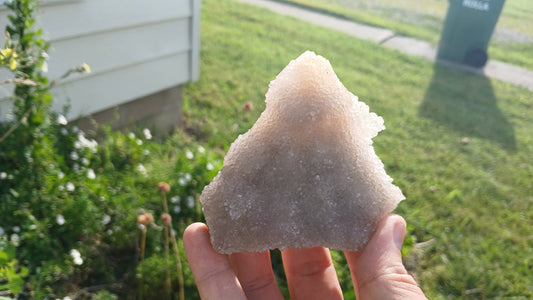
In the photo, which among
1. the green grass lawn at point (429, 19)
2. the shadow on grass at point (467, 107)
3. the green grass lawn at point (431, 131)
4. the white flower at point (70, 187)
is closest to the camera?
the white flower at point (70, 187)

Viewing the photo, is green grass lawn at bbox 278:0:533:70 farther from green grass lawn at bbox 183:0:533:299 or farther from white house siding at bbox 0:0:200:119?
white house siding at bbox 0:0:200:119

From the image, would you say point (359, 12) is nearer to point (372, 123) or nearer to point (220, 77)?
point (220, 77)

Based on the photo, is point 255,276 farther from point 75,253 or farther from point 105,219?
point 105,219

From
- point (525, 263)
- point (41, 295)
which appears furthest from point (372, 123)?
point (525, 263)

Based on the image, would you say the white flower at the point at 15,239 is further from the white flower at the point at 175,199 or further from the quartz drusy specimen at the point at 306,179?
the quartz drusy specimen at the point at 306,179

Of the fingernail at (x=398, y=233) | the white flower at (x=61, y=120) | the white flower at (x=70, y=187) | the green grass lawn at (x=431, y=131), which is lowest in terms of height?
the green grass lawn at (x=431, y=131)

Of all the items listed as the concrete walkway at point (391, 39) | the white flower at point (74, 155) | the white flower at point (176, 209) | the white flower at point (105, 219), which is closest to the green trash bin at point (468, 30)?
A: the concrete walkway at point (391, 39)

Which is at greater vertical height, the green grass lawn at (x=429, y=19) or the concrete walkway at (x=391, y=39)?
the green grass lawn at (x=429, y=19)
